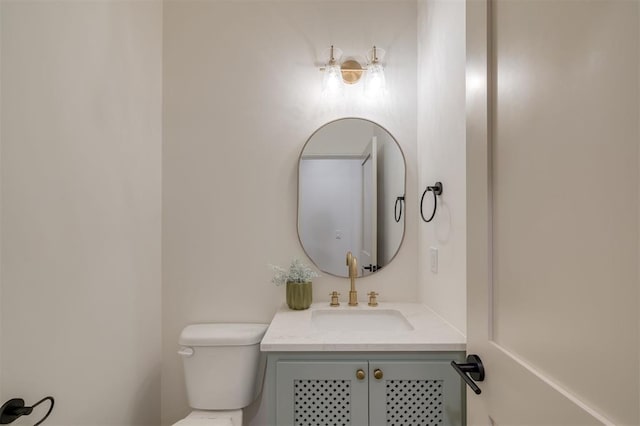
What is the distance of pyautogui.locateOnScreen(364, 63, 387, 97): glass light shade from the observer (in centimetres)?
205

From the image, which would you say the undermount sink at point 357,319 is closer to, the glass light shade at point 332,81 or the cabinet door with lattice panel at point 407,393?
the cabinet door with lattice panel at point 407,393

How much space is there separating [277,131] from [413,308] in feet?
3.85

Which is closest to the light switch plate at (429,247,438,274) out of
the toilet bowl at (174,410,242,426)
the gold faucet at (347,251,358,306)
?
the gold faucet at (347,251,358,306)

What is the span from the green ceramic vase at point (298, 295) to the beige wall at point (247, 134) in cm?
16

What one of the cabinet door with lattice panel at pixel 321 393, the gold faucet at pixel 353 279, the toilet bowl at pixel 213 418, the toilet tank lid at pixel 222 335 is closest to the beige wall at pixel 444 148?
the gold faucet at pixel 353 279

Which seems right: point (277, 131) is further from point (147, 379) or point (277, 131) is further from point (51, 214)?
point (147, 379)

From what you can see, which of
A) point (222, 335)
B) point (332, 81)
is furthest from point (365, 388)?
A: point (332, 81)

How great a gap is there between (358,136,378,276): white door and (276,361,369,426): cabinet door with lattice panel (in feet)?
2.43

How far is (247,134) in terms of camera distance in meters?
2.07

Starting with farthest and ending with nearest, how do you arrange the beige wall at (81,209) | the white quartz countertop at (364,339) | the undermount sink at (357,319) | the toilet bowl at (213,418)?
the undermount sink at (357,319) < the toilet bowl at (213,418) < the white quartz countertop at (364,339) < the beige wall at (81,209)

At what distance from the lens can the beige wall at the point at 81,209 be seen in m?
1.07

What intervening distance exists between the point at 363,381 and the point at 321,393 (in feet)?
Answer: 0.53

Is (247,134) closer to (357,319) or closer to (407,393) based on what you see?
(357,319)

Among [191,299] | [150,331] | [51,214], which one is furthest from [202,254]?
[51,214]
